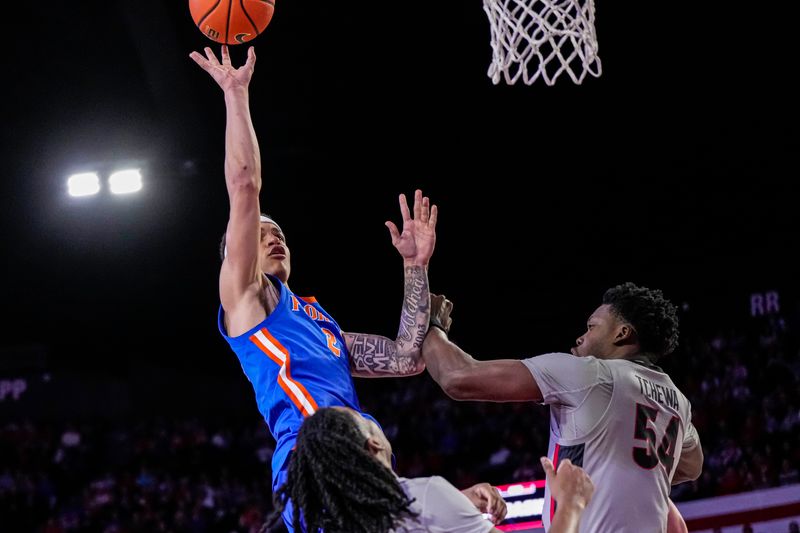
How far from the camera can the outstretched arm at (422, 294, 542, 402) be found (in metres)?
3.11

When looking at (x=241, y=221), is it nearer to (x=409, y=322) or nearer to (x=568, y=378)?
(x=409, y=322)

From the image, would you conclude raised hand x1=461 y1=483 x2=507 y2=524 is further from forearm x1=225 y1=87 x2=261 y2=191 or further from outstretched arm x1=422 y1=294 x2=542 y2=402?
forearm x1=225 y1=87 x2=261 y2=191

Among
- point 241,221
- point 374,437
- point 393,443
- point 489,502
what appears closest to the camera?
point 374,437

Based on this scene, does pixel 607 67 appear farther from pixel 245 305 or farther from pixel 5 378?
pixel 5 378

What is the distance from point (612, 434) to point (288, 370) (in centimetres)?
113

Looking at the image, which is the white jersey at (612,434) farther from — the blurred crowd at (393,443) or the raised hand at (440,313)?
the blurred crowd at (393,443)

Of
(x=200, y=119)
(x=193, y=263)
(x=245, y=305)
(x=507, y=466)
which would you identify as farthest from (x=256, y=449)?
(x=245, y=305)

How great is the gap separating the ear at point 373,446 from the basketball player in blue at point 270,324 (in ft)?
2.71

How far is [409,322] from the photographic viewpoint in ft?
12.1

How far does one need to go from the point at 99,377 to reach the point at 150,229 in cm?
379

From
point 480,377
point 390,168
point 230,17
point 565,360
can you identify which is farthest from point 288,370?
point 390,168

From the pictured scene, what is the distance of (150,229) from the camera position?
12797 millimetres

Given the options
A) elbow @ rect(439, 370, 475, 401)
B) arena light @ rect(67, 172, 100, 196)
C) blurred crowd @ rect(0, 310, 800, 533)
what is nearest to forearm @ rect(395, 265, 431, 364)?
elbow @ rect(439, 370, 475, 401)

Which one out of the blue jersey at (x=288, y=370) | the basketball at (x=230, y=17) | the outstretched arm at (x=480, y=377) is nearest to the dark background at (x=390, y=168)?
the basketball at (x=230, y=17)
